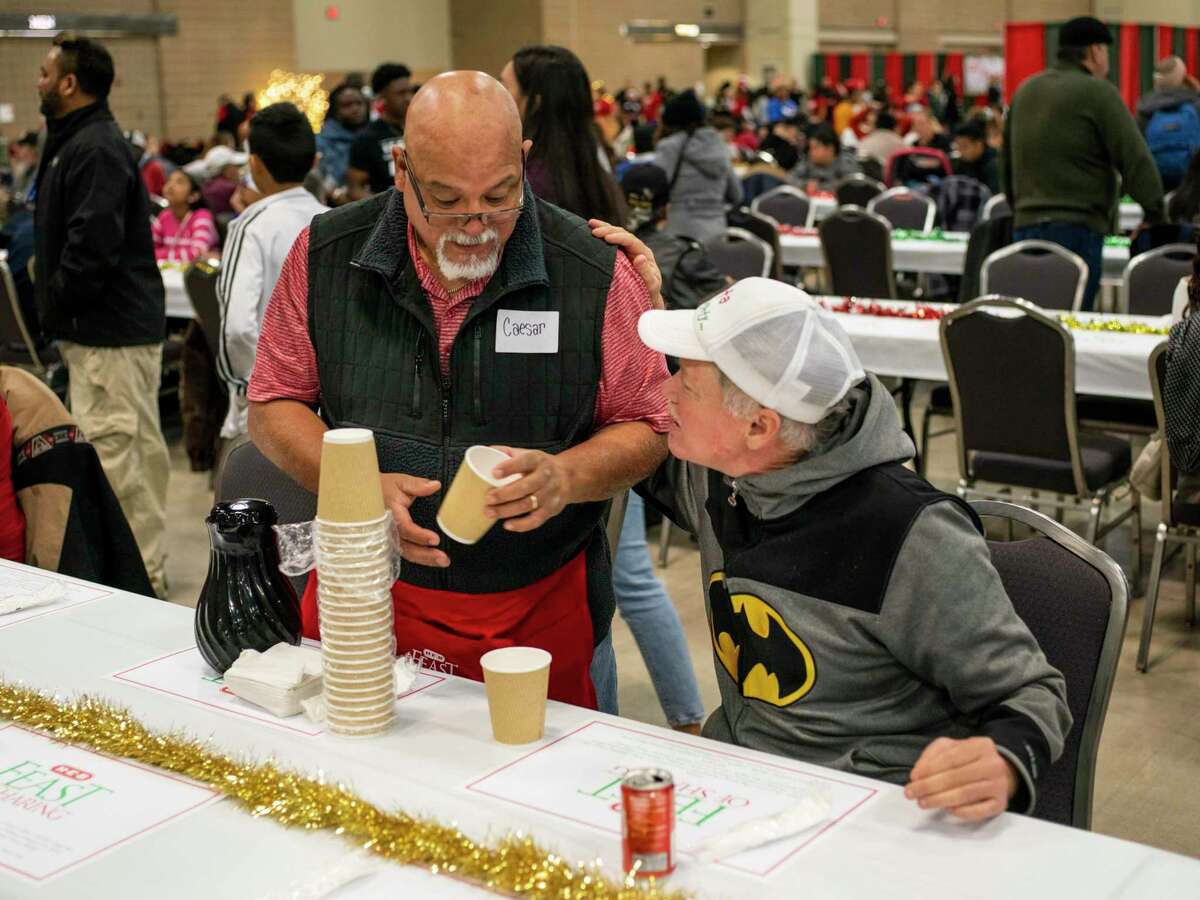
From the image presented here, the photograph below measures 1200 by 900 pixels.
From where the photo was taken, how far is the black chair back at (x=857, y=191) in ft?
30.6

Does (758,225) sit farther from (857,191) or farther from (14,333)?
(14,333)

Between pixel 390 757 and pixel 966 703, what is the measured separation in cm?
66

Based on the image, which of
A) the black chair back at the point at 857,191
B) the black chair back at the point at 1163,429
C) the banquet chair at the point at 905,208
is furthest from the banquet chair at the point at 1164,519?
the black chair back at the point at 857,191

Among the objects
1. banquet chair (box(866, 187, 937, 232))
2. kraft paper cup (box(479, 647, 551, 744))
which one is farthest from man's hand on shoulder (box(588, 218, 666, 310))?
banquet chair (box(866, 187, 937, 232))

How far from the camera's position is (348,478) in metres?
1.53

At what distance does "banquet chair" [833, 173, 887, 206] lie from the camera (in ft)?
30.6

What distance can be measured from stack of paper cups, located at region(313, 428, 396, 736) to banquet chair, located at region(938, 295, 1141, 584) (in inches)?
103

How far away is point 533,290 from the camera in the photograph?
1960mm

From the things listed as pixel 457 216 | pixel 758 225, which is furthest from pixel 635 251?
pixel 758 225

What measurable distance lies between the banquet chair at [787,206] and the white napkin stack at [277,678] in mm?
7363

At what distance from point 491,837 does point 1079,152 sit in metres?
5.16

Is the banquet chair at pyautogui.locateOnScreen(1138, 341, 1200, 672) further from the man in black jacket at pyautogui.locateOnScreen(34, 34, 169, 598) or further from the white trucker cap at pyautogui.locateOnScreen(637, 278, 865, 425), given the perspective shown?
the man in black jacket at pyautogui.locateOnScreen(34, 34, 169, 598)

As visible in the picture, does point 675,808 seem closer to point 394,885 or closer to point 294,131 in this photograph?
point 394,885

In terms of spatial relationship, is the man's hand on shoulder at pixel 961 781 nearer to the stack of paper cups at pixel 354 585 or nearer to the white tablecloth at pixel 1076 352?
the stack of paper cups at pixel 354 585
